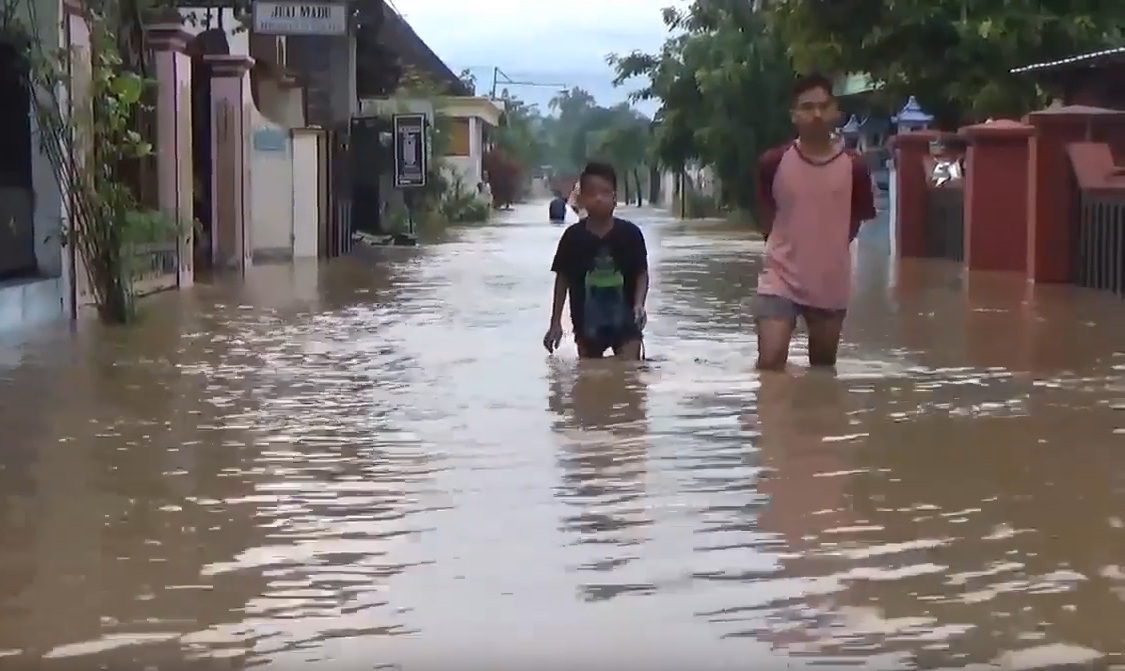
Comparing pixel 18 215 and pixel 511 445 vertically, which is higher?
pixel 18 215

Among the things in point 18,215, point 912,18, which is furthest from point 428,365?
point 912,18

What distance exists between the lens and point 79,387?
9.88 m

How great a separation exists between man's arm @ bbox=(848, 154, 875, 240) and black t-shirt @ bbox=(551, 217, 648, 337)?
A: 1.12 m

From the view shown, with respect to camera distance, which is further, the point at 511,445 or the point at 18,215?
the point at 18,215

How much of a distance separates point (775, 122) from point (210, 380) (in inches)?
1373

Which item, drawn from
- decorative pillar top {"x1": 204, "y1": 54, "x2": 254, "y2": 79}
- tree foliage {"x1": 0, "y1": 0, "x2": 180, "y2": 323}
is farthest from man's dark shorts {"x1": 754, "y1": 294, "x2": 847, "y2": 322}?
decorative pillar top {"x1": 204, "y1": 54, "x2": 254, "y2": 79}

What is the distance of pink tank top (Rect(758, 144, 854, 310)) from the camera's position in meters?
9.49

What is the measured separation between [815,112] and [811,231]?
0.60 meters

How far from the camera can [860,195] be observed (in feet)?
31.6

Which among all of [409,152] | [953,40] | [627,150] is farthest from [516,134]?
[953,40]

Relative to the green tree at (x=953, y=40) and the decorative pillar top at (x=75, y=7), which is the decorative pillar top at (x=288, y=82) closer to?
the green tree at (x=953, y=40)

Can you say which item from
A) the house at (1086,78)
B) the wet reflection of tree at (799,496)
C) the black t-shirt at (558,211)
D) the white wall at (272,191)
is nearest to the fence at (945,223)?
the house at (1086,78)

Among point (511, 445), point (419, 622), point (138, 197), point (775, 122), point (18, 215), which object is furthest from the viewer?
point (775, 122)

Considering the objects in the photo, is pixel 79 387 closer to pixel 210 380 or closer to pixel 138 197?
pixel 210 380
